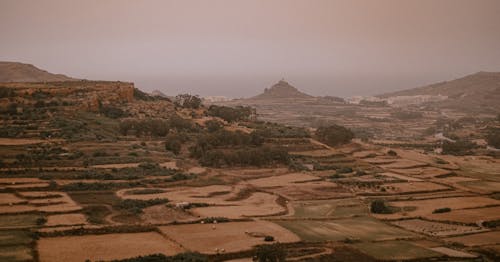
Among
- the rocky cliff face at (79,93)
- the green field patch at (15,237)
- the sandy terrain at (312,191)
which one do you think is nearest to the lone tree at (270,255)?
the green field patch at (15,237)

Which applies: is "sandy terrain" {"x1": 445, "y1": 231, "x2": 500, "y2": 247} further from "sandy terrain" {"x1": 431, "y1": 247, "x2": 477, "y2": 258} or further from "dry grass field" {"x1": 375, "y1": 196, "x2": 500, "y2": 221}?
"dry grass field" {"x1": 375, "y1": 196, "x2": 500, "y2": 221}

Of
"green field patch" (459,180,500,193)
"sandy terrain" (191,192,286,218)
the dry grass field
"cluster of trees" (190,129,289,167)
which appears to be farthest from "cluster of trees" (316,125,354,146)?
"sandy terrain" (191,192,286,218)

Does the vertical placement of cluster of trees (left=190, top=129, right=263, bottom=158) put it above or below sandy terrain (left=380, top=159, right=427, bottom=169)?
above

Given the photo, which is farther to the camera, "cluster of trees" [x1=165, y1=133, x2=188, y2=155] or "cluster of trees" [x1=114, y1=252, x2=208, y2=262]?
"cluster of trees" [x1=165, y1=133, x2=188, y2=155]

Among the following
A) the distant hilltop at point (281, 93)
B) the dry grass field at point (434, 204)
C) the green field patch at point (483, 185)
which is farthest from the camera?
the distant hilltop at point (281, 93)

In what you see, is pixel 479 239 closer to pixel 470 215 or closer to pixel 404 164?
pixel 470 215

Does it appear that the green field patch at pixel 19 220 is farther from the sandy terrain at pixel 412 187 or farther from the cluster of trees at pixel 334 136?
the cluster of trees at pixel 334 136

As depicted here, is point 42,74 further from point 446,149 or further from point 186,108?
point 446,149

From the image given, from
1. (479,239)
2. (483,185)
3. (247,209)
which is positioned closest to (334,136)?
(483,185)
